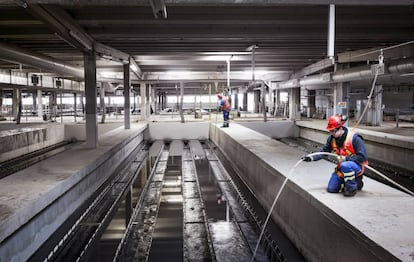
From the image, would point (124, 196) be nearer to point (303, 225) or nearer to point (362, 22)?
point (303, 225)

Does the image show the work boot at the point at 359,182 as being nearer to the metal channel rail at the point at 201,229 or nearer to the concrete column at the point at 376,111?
the metal channel rail at the point at 201,229

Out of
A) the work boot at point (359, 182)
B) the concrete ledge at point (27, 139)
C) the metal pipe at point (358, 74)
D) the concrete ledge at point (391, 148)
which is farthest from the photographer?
the concrete ledge at point (27, 139)

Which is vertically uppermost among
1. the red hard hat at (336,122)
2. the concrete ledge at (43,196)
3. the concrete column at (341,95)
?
the concrete column at (341,95)

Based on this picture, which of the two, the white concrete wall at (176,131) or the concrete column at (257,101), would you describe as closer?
Result: the white concrete wall at (176,131)

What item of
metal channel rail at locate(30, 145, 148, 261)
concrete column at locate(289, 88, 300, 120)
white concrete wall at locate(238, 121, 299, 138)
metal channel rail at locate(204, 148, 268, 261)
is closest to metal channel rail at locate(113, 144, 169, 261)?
metal channel rail at locate(30, 145, 148, 261)

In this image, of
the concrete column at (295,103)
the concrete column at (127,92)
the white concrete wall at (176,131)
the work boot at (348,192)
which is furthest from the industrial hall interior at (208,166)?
the concrete column at (295,103)

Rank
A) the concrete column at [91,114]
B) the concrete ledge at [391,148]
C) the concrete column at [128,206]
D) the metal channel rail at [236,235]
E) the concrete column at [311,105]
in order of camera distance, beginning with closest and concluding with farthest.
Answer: the metal channel rail at [236,235]
the concrete column at [128,206]
the concrete column at [91,114]
the concrete ledge at [391,148]
the concrete column at [311,105]

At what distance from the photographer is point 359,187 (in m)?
3.96

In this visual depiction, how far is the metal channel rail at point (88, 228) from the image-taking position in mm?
4418

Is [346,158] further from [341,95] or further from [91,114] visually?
[341,95]

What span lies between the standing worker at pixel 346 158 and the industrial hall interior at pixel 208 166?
1 cm

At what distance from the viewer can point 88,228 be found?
534cm

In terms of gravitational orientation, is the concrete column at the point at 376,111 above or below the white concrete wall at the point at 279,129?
above

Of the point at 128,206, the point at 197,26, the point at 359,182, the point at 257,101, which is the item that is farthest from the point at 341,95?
the point at 257,101
